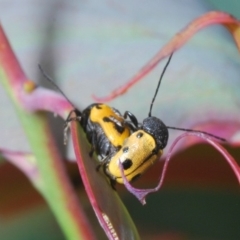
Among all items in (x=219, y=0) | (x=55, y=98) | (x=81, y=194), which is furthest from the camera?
(x=219, y=0)

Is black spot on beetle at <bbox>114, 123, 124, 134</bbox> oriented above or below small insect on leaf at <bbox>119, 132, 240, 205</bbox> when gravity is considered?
above

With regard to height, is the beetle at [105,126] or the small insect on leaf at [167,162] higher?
the beetle at [105,126]

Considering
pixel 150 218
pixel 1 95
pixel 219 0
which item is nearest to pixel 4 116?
pixel 1 95

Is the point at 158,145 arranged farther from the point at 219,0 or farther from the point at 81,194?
the point at 219,0

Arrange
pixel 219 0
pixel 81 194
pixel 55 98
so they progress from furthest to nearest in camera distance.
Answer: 1. pixel 219 0
2. pixel 81 194
3. pixel 55 98
